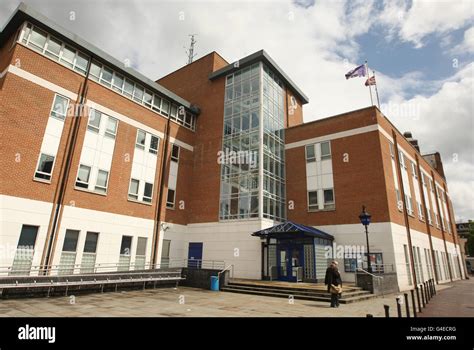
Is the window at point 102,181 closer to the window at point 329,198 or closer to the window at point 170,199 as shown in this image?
the window at point 170,199

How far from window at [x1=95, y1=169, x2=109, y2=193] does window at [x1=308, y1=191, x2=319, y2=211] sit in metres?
15.5

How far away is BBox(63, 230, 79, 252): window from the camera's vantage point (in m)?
17.4

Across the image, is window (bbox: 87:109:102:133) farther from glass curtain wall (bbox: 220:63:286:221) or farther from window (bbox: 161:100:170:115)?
glass curtain wall (bbox: 220:63:286:221)

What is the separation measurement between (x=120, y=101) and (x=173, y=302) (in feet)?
51.0

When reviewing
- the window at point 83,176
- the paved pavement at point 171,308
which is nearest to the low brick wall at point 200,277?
the paved pavement at point 171,308

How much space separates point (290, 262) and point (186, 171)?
40.4ft

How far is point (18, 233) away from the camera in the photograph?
50.3 feet

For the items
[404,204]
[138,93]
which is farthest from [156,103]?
[404,204]

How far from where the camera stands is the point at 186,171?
26.8 metres

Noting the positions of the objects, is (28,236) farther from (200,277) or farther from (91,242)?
(200,277)

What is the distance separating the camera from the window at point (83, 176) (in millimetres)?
18644

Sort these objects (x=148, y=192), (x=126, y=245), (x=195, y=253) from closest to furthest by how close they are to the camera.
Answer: (x=126, y=245)
(x=148, y=192)
(x=195, y=253)

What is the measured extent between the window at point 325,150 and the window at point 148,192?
14.2 meters
